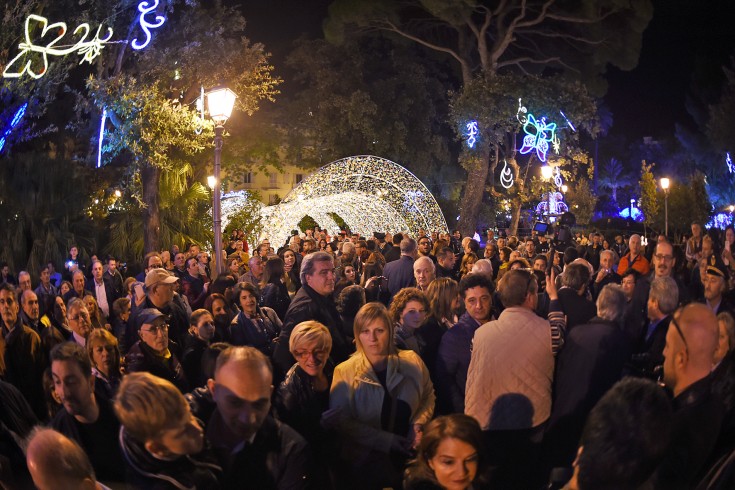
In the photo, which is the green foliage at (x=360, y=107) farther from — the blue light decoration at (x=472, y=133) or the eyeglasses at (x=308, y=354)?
the eyeglasses at (x=308, y=354)

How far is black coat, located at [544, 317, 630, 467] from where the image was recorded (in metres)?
4.58

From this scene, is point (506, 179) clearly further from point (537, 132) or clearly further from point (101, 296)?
point (101, 296)

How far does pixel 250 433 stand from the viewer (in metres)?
3.16

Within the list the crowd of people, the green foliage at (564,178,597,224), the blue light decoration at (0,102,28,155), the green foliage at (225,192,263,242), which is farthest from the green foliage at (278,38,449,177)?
the crowd of people

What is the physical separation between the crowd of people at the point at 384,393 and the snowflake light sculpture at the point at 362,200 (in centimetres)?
1360

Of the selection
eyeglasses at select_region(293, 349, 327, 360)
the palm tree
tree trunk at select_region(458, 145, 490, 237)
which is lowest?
eyeglasses at select_region(293, 349, 327, 360)

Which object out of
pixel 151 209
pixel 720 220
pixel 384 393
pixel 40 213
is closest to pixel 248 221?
pixel 151 209

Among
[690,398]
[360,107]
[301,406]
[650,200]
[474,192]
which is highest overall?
[360,107]

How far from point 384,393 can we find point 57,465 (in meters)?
2.07

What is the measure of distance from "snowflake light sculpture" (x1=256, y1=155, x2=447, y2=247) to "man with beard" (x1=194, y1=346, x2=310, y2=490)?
57.8 feet

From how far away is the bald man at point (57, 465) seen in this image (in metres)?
2.50

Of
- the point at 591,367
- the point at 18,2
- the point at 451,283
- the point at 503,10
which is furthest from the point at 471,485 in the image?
the point at 503,10

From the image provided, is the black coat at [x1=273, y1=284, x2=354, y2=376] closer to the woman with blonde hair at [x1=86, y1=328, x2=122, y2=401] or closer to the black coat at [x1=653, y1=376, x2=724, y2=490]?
the woman with blonde hair at [x1=86, y1=328, x2=122, y2=401]

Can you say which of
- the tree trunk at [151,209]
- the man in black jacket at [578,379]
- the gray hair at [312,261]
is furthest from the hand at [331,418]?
the tree trunk at [151,209]
